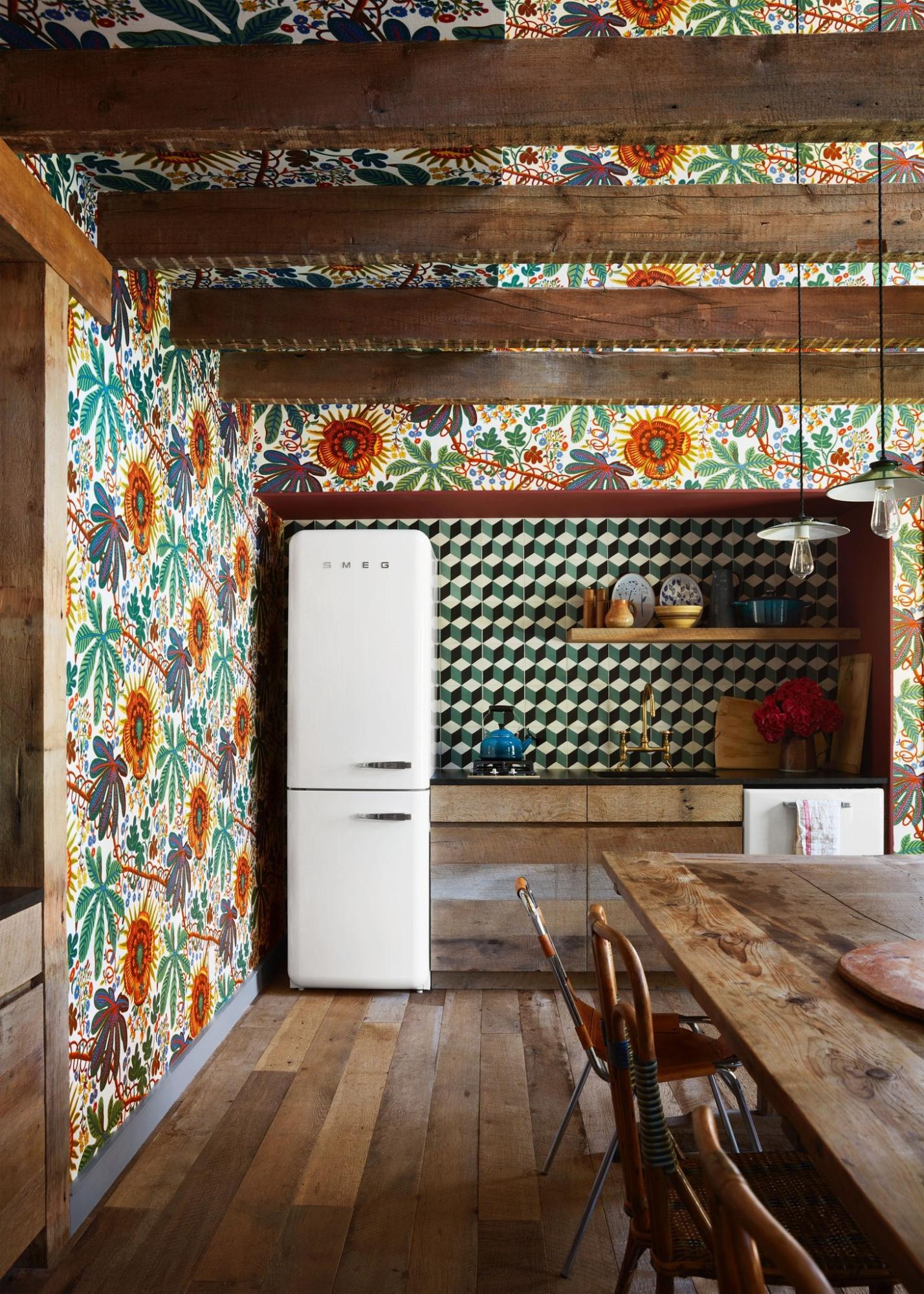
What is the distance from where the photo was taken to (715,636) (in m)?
4.77

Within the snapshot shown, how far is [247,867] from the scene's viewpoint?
4348 millimetres

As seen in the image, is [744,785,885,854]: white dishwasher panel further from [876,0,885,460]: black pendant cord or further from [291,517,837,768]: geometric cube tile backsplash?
[876,0,885,460]: black pendant cord

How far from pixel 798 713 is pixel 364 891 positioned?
2184mm

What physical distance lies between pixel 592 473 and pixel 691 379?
689 mm

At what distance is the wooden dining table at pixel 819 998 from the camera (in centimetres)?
107

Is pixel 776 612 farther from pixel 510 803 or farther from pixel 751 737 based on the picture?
Answer: pixel 510 803

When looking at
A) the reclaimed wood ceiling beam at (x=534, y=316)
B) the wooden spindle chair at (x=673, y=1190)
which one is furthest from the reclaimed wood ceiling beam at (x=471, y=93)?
the wooden spindle chair at (x=673, y=1190)

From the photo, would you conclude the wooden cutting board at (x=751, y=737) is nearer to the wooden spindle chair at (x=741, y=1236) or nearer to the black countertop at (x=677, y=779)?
the black countertop at (x=677, y=779)

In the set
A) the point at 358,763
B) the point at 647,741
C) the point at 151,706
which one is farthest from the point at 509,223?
the point at 647,741

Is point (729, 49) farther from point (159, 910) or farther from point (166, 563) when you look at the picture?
point (159, 910)

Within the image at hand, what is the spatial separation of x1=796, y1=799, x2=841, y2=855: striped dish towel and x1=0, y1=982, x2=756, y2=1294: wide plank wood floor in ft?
4.43

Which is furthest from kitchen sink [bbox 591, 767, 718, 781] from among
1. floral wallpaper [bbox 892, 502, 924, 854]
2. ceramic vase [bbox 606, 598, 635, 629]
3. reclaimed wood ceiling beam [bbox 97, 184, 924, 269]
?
reclaimed wood ceiling beam [bbox 97, 184, 924, 269]

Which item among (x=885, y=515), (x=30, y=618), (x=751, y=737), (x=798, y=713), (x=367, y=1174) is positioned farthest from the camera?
(x=751, y=737)

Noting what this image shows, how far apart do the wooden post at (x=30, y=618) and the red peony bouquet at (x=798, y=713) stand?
11.2 feet
